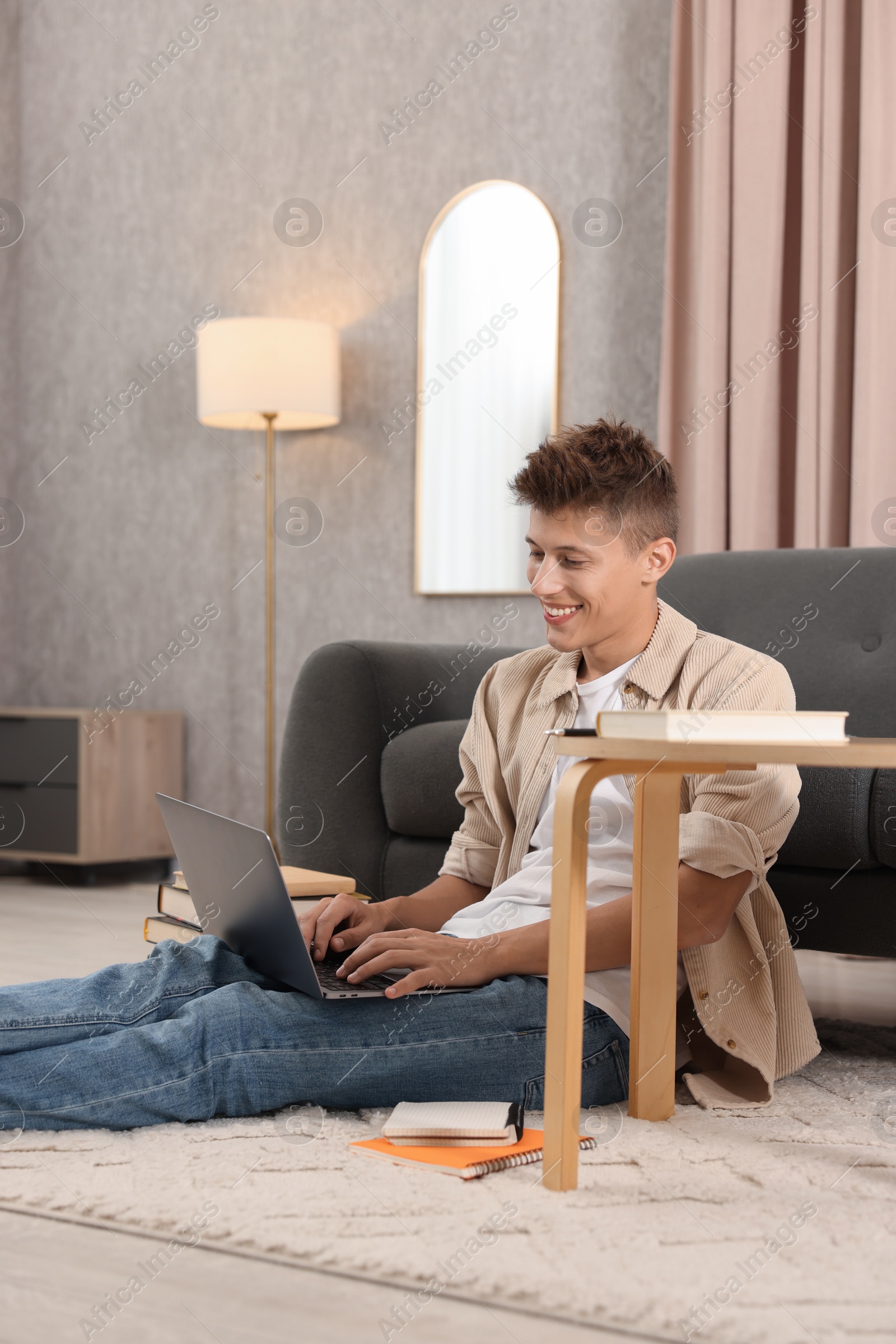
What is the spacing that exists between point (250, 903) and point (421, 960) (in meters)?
0.19

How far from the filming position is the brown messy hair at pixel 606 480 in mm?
1446

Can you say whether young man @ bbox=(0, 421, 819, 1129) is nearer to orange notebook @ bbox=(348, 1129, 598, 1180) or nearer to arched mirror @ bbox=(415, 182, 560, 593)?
orange notebook @ bbox=(348, 1129, 598, 1180)

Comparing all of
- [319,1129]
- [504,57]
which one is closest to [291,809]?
[319,1129]

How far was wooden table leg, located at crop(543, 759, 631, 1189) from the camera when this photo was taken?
1.14m

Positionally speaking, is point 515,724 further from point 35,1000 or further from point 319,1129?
point 35,1000

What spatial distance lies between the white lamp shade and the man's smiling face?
219cm

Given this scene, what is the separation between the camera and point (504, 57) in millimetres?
3654

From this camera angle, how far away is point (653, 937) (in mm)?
1371

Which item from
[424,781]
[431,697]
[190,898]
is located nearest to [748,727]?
[190,898]

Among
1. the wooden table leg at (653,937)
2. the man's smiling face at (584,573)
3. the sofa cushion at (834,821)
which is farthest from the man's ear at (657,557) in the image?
the sofa cushion at (834,821)

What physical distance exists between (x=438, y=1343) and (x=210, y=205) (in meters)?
3.84

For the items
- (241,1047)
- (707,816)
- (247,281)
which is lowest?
(241,1047)

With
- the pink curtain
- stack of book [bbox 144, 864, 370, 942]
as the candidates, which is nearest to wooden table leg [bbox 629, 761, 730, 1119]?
stack of book [bbox 144, 864, 370, 942]

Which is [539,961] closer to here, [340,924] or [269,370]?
[340,924]
